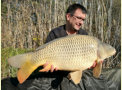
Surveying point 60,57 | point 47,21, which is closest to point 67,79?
point 60,57

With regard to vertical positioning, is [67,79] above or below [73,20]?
below

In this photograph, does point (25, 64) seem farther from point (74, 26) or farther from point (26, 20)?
point (26, 20)

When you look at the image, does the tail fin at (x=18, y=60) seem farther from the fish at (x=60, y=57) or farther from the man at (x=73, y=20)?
the man at (x=73, y=20)

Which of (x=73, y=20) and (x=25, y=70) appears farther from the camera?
(x=73, y=20)

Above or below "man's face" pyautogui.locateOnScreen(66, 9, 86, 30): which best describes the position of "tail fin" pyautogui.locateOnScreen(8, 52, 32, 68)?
below

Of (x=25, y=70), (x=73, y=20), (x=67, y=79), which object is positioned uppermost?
(x=73, y=20)

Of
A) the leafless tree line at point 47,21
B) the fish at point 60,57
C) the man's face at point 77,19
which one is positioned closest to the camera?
the fish at point 60,57

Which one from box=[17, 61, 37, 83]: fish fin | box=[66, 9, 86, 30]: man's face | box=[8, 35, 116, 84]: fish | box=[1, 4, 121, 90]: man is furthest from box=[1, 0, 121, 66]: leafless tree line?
box=[17, 61, 37, 83]: fish fin

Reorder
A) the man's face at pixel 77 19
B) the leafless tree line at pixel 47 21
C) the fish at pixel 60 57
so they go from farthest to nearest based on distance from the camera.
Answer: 1. the leafless tree line at pixel 47 21
2. the man's face at pixel 77 19
3. the fish at pixel 60 57

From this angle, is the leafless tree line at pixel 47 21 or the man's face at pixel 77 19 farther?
the leafless tree line at pixel 47 21

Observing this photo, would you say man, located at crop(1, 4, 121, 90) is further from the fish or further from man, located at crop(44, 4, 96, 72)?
the fish

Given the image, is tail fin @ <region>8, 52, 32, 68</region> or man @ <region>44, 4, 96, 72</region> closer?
tail fin @ <region>8, 52, 32, 68</region>

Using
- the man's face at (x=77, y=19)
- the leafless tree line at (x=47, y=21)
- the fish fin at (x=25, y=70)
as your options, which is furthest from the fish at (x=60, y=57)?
the leafless tree line at (x=47, y=21)

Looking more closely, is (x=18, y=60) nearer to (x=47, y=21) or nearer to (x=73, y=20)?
(x=73, y=20)
